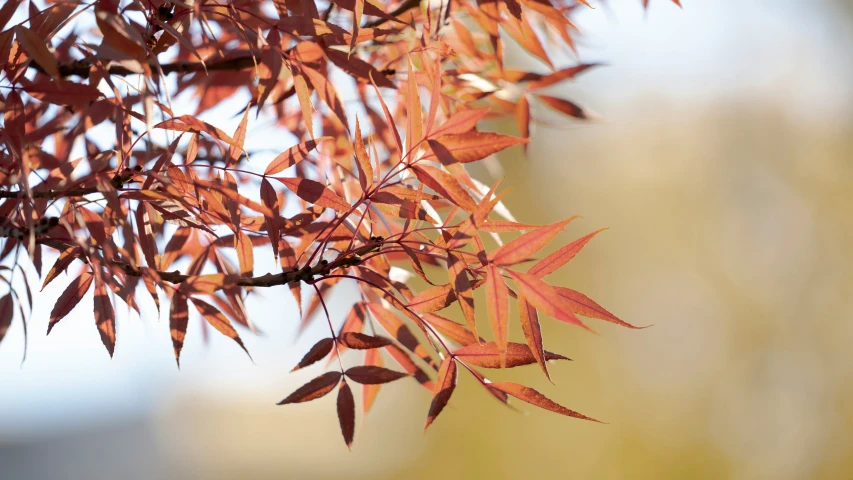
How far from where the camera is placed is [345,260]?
1.59 feet

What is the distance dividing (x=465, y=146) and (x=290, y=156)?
15cm

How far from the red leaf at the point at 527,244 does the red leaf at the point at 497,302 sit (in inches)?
0.5

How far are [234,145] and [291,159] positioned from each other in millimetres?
40

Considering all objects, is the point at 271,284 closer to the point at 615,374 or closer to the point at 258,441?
the point at 615,374

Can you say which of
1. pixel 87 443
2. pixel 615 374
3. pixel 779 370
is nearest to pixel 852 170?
pixel 779 370

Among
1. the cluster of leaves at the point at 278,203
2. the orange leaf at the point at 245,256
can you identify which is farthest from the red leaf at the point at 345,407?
the orange leaf at the point at 245,256

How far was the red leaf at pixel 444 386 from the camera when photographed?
1.48ft

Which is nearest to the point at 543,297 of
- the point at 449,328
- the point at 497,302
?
the point at 497,302

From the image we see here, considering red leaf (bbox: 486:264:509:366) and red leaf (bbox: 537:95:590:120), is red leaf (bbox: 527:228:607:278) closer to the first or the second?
red leaf (bbox: 486:264:509:366)

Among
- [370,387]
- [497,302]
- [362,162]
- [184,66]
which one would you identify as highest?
[184,66]

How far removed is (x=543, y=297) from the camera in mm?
385

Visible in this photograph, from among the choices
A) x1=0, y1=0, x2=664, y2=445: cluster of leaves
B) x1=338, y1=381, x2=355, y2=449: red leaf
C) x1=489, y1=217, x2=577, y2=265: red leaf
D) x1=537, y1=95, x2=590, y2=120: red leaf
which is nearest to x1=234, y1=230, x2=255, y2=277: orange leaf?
x1=0, y1=0, x2=664, y2=445: cluster of leaves

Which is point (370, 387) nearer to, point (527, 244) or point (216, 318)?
point (216, 318)

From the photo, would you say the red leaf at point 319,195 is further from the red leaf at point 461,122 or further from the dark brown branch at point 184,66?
the dark brown branch at point 184,66
